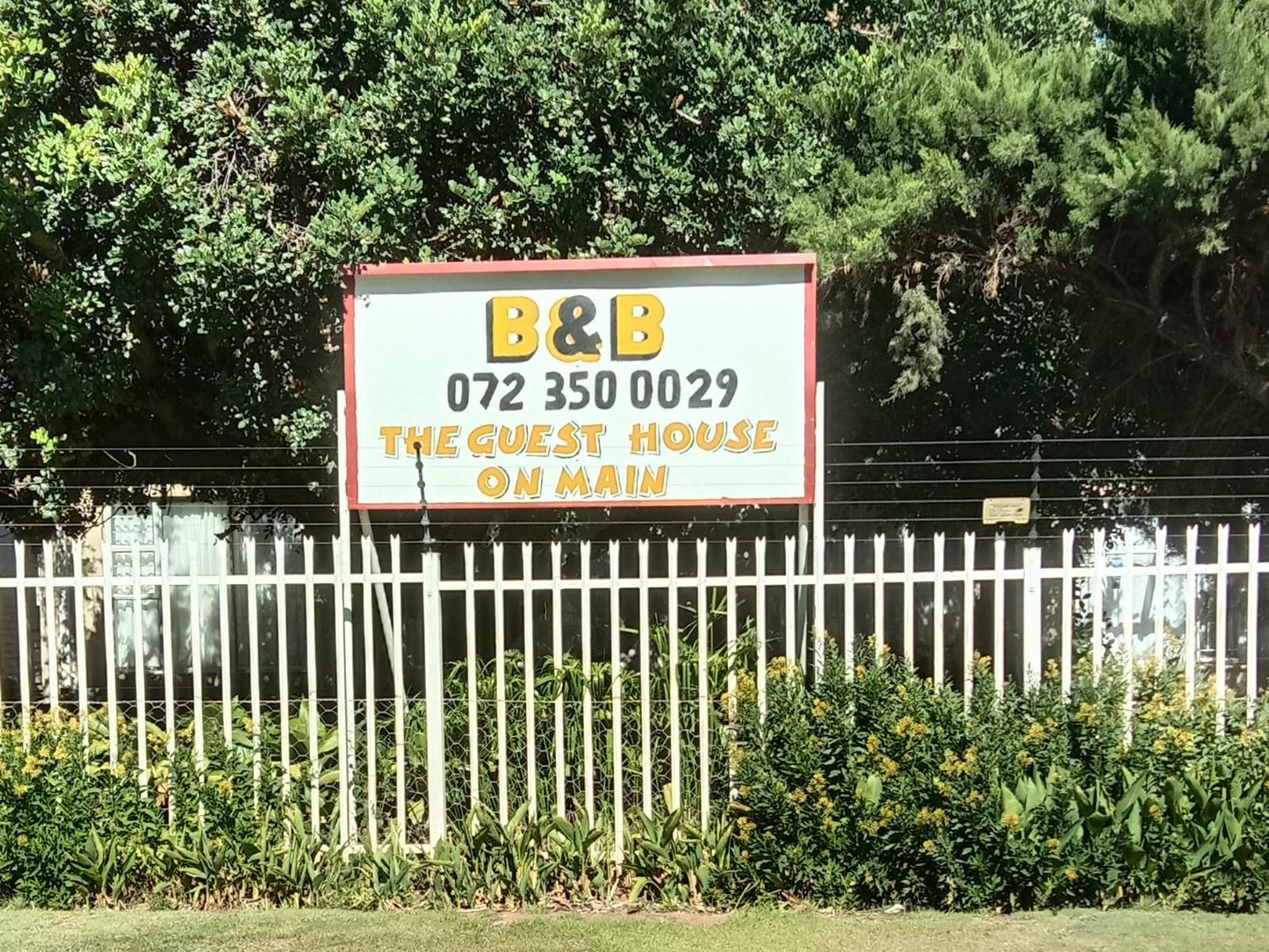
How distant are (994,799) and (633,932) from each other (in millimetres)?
1704

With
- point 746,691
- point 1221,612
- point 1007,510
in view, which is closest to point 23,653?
point 746,691

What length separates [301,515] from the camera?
9.17 metres

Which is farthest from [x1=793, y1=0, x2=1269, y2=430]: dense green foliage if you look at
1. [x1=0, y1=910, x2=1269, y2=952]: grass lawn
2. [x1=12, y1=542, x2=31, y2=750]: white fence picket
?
[x1=12, y1=542, x2=31, y2=750]: white fence picket

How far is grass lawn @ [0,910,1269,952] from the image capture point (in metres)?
4.69

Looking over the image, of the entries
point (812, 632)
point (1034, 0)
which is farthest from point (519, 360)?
point (1034, 0)

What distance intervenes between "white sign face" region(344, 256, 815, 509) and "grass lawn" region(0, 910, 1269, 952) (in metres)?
1.97

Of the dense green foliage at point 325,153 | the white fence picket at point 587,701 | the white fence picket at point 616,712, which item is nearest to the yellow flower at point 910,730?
the white fence picket at point 616,712

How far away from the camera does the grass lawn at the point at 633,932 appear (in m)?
4.69

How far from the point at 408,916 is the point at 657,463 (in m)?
2.44

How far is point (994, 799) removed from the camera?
4.90m

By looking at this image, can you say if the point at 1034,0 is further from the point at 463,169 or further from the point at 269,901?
the point at 269,901

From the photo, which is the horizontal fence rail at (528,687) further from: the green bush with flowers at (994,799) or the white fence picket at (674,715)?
the green bush with flowers at (994,799)

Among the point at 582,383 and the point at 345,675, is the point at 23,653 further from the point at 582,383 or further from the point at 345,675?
the point at 582,383

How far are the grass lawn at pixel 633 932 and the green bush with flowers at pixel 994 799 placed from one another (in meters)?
0.15
